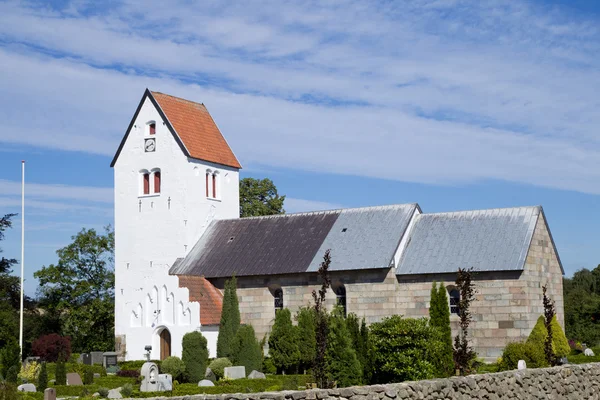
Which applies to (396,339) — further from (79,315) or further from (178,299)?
(79,315)

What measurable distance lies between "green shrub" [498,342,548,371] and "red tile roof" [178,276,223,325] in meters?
11.3

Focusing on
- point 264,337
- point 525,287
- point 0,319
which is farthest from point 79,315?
point 525,287

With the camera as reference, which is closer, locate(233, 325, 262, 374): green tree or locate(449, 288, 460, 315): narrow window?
locate(233, 325, 262, 374): green tree

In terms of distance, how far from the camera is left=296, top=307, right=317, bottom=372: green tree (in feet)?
90.8

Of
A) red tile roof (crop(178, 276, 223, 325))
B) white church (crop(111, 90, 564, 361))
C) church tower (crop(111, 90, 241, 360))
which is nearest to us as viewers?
white church (crop(111, 90, 564, 361))

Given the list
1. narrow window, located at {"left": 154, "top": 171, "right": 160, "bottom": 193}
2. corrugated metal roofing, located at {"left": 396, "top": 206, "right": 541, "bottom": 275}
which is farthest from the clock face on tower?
corrugated metal roofing, located at {"left": 396, "top": 206, "right": 541, "bottom": 275}

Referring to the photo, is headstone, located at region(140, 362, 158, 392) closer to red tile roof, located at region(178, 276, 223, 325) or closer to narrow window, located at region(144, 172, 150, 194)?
red tile roof, located at region(178, 276, 223, 325)

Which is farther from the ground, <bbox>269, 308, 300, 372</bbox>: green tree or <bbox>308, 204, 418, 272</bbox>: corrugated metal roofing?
<bbox>308, 204, 418, 272</bbox>: corrugated metal roofing

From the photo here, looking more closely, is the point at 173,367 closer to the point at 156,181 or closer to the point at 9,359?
the point at 9,359

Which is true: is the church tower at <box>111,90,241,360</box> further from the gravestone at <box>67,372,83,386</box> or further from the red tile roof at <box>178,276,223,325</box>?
the gravestone at <box>67,372,83,386</box>

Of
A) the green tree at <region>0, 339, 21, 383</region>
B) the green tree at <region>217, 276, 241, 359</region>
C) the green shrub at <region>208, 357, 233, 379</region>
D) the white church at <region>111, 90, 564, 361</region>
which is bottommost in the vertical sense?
the green shrub at <region>208, 357, 233, 379</region>

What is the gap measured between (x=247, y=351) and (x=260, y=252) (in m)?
6.04

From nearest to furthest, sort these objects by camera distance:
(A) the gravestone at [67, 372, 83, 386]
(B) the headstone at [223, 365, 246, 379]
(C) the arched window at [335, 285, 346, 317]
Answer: (B) the headstone at [223, 365, 246, 379] → (A) the gravestone at [67, 372, 83, 386] → (C) the arched window at [335, 285, 346, 317]

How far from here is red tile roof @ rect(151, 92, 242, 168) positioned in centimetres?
3462
